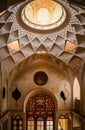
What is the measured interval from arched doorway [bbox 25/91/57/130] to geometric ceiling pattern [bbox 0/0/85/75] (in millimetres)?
4300

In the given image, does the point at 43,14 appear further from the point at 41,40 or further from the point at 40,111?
the point at 40,111

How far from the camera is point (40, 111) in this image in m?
18.9

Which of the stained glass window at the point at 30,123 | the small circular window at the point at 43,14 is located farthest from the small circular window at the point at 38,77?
the small circular window at the point at 43,14

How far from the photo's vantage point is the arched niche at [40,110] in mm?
18766

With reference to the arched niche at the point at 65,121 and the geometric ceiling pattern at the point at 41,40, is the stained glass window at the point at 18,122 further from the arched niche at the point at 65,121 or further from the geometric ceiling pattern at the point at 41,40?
the geometric ceiling pattern at the point at 41,40

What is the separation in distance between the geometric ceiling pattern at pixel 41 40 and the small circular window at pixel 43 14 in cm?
31

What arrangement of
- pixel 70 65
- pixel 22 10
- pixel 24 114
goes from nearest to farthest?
pixel 22 10 < pixel 70 65 < pixel 24 114

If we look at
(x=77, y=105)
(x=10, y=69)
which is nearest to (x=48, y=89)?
(x=77, y=105)

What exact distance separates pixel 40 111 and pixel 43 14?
8.03 meters

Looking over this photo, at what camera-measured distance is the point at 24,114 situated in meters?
18.4

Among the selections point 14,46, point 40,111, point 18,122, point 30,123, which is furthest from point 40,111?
point 14,46

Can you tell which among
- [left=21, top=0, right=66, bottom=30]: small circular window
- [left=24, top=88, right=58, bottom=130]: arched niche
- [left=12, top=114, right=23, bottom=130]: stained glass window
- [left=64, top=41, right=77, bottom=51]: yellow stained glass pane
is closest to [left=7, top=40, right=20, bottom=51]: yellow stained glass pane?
[left=21, top=0, right=66, bottom=30]: small circular window

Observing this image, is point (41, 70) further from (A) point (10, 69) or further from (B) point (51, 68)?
(A) point (10, 69)

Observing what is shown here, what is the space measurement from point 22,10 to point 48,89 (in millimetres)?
7828
